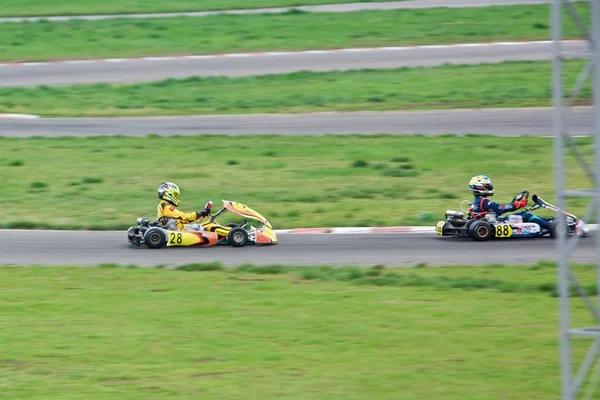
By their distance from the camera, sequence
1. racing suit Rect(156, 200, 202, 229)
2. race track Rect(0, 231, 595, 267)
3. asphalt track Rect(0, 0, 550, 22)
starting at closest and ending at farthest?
race track Rect(0, 231, 595, 267), racing suit Rect(156, 200, 202, 229), asphalt track Rect(0, 0, 550, 22)

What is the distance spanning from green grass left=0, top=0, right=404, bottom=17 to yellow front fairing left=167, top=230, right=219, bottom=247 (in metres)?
34.1

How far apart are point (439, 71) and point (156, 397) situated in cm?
2898

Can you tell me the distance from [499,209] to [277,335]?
8.08m

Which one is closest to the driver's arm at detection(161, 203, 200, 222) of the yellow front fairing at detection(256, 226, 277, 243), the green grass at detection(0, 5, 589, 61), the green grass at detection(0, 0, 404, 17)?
the yellow front fairing at detection(256, 226, 277, 243)

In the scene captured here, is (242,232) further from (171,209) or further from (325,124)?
(325,124)

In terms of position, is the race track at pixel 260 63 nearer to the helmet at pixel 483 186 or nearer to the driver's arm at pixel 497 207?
the helmet at pixel 483 186

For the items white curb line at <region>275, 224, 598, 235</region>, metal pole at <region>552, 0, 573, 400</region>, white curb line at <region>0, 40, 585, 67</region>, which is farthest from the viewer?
white curb line at <region>0, 40, 585, 67</region>

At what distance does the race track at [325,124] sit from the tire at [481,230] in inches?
437

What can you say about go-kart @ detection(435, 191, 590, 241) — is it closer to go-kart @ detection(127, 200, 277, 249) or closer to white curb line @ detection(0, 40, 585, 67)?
go-kart @ detection(127, 200, 277, 249)

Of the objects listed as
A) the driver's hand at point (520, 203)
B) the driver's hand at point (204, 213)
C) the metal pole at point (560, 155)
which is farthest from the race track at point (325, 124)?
the metal pole at point (560, 155)

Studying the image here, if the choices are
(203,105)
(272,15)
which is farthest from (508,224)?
(272,15)

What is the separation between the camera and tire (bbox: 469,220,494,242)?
1986 cm

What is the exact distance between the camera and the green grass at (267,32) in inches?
1716

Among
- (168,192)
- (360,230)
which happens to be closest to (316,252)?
(360,230)
